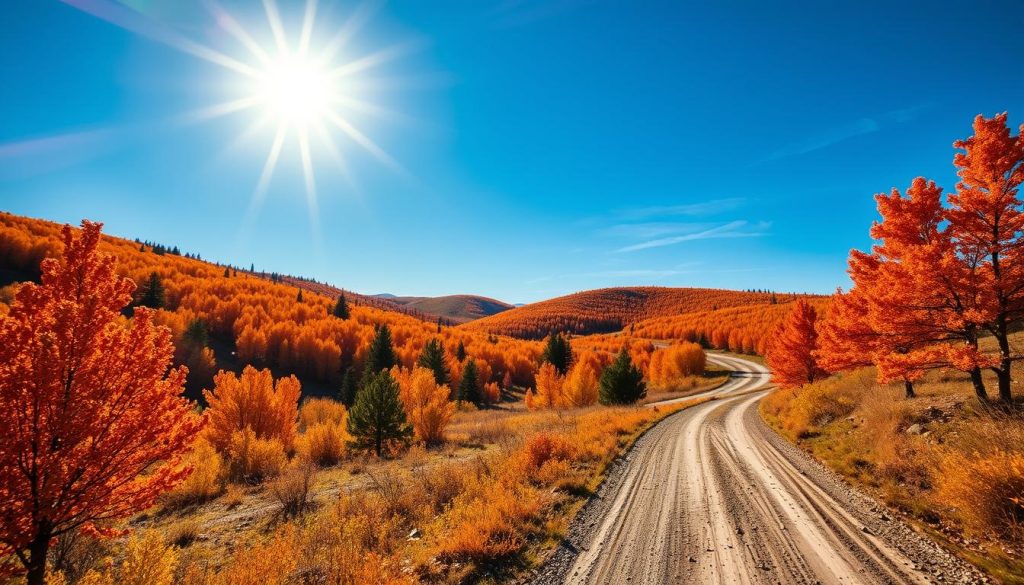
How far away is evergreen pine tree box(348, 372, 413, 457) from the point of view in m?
25.7

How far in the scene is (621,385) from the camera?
4216 centimetres

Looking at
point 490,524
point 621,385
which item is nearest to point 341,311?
point 621,385

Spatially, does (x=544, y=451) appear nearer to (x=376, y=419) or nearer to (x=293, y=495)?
(x=293, y=495)

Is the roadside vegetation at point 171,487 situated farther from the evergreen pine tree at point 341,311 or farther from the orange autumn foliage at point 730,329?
the orange autumn foliage at point 730,329

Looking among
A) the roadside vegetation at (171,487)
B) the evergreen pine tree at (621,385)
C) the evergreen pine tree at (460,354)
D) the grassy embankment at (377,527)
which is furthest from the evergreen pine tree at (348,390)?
the grassy embankment at (377,527)

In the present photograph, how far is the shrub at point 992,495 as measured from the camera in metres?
7.25

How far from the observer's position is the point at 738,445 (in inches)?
688

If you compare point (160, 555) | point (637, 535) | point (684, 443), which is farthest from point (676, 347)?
point (160, 555)

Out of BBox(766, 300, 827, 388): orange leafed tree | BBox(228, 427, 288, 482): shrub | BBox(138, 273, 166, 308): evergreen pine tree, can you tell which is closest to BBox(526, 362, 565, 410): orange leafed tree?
BBox(766, 300, 827, 388): orange leafed tree

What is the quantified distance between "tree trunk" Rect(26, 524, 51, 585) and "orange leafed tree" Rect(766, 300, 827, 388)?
1613 inches

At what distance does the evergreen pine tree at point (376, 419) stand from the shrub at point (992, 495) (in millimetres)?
25835

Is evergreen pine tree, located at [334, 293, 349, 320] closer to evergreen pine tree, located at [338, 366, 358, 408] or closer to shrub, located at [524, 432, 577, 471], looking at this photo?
evergreen pine tree, located at [338, 366, 358, 408]

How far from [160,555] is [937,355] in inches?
827

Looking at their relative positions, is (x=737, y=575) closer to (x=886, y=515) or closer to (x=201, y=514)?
(x=886, y=515)
